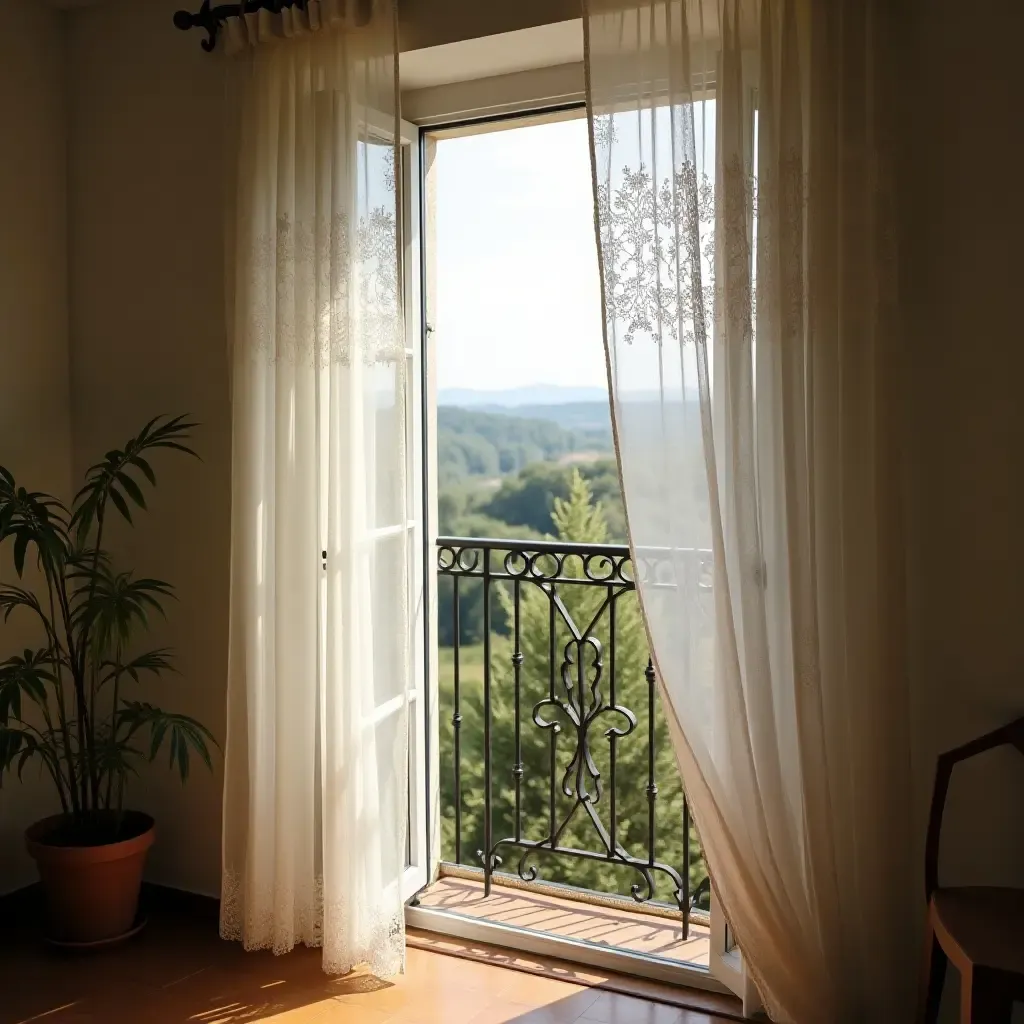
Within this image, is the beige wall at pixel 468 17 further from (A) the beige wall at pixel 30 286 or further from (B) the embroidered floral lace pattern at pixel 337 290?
(A) the beige wall at pixel 30 286

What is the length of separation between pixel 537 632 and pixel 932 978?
18.6 ft

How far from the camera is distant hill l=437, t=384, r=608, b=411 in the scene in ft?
27.0

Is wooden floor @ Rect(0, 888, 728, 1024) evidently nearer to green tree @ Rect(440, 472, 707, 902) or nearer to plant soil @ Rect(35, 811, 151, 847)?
plant soil @ Rect(35, 811, 151, 847)

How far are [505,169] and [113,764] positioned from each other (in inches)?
210

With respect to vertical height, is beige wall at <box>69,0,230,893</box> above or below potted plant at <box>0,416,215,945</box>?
above

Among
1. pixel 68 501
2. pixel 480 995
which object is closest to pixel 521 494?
pixel 68 501

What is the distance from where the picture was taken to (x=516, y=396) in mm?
8570

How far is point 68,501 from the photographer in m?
3.34

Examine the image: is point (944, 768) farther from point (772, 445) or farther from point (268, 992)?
point (268, 992)

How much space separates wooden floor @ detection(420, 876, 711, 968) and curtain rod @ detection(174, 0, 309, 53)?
247 cm

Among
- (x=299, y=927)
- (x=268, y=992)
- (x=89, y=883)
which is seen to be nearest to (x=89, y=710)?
(x=89, y=883)

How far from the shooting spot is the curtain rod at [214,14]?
8.93ft

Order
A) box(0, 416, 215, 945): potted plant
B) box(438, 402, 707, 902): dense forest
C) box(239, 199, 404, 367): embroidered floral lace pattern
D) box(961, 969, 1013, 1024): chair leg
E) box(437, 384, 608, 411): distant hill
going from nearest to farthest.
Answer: box(961, 969, 1013, 1024): chair leg
box(239, 199, 404, 367): embroidered floral lace pattern
box(0, 416, 215, 945): potted plant
box(438, 402, 707, 902): dense forest
box(437, 384, 608, 411): distant hill

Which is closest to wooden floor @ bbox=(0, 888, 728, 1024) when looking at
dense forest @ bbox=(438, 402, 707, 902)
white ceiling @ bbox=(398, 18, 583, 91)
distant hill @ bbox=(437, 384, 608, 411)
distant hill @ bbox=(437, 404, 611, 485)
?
white ceiling @ bbox=(398, 18, 583, 91)
